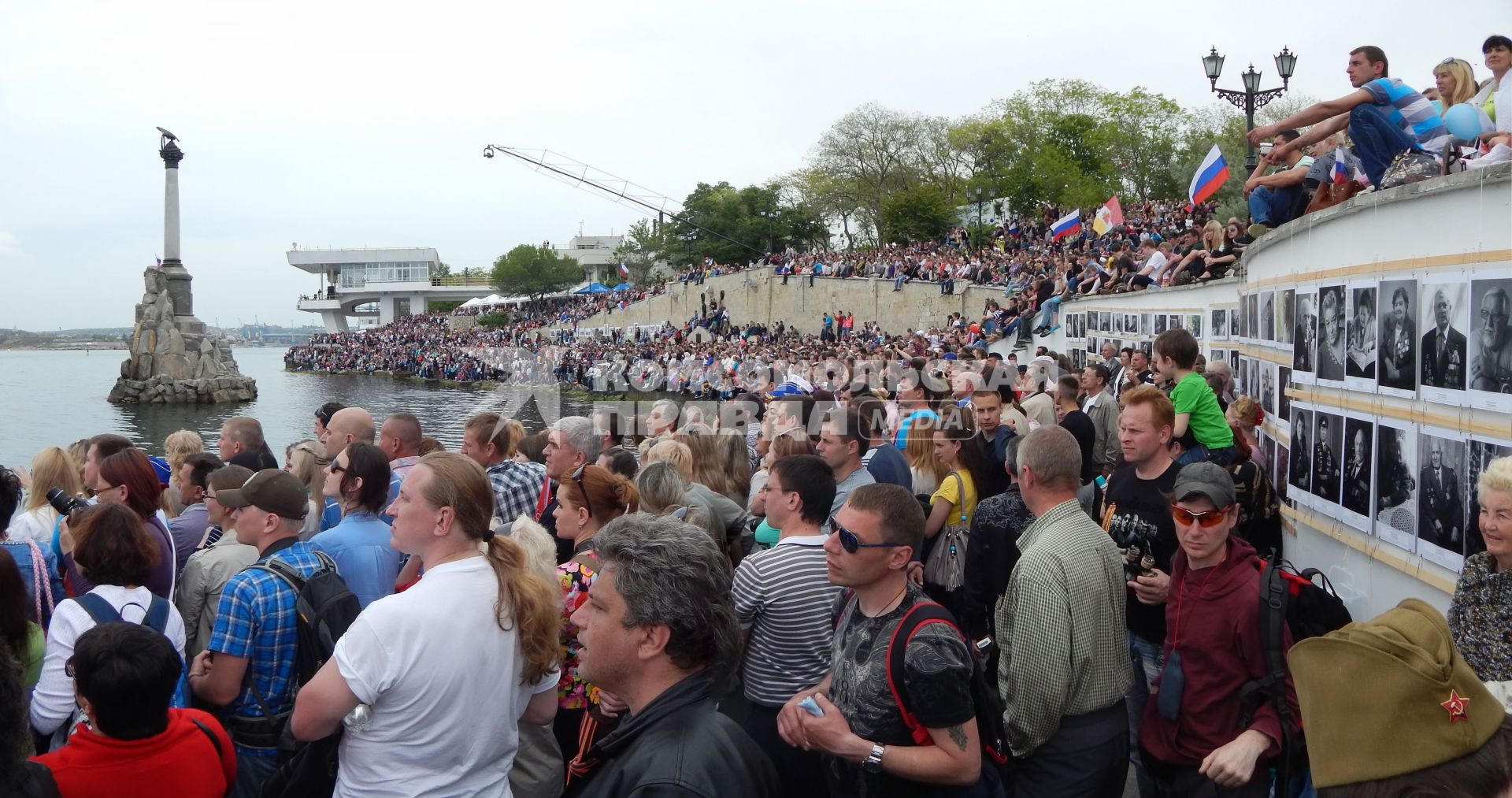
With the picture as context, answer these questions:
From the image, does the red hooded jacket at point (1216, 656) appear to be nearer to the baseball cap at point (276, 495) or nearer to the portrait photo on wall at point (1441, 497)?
the portrait photo on wall at point (1441, 497)

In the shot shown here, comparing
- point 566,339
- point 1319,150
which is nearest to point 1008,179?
point 566,339

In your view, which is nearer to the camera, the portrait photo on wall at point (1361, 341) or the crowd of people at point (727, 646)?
the crowd of people at point (727, 646)

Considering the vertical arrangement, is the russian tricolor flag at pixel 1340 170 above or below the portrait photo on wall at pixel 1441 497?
above

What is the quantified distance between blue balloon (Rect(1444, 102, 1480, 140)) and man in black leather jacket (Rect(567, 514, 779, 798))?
179 inches

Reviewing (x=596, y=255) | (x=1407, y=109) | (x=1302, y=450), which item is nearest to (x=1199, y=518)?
(x=1302, y=450)

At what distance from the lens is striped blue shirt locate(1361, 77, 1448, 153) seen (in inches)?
209

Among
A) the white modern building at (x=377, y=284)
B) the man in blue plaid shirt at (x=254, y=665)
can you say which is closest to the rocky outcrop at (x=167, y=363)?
the man in blue plaid shirt at (x=254, y=665)

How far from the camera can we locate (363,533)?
14.0ft

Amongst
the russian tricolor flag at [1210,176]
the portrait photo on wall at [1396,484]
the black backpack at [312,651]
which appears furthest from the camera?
the russian tricolor flag at [1210,176]

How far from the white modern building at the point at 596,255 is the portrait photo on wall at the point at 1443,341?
Answer: 360ft

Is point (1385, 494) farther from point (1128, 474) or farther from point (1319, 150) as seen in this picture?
point (1319, 150)

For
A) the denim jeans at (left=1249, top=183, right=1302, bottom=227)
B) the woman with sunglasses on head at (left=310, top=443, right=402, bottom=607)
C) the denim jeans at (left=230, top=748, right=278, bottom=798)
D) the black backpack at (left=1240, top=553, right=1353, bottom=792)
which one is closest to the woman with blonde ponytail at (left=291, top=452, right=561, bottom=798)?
the denim jeans at (left=230, top=748, right=278, bottom=798)

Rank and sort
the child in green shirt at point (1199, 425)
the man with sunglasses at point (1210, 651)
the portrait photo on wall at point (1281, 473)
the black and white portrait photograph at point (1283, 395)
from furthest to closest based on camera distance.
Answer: the child in green shirt at point (1199, 425) → the portrait photo on wall at point (1281, 473) → the black and white portrait photograph at point (1283, 395) → the man with sunglasses at point (1210, 651)

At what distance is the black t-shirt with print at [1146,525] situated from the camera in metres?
3.97
